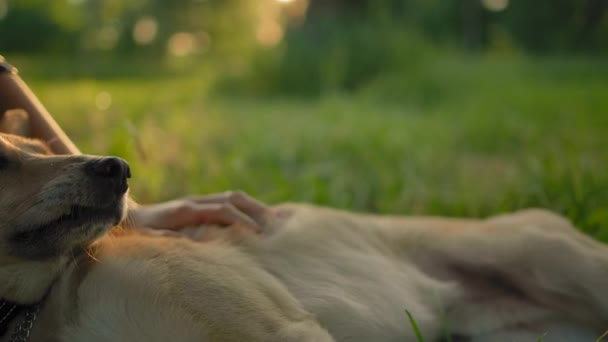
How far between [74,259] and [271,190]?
6.71 ft

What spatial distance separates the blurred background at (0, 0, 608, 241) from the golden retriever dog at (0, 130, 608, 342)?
2.63ft

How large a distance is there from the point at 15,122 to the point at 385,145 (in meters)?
3.30

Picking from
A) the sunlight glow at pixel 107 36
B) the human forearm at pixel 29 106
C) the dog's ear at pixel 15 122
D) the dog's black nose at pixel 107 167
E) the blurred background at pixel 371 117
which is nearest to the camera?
the dog's black nose at pixel 107 167

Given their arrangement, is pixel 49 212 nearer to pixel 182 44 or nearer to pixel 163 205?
pixel 163 205

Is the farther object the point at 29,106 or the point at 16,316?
the point at 29,106

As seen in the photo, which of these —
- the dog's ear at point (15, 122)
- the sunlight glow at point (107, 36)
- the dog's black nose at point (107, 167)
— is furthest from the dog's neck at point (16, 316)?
the sunlight glow at point (107, 36)

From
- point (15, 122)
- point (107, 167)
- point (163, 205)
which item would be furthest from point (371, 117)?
point (107, 167)

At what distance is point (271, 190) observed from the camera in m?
3.83

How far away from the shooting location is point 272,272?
210 centimetres

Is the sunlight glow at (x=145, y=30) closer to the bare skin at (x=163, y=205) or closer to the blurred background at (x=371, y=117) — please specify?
the blurred background at (x=371, y=117)

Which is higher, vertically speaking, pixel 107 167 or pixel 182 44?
pixel 107 167

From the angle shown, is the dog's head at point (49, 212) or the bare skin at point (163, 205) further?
the bare skin at point (163, 205)

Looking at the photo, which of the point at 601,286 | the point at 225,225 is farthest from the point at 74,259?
the point at 601,286

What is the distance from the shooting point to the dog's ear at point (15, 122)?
7.28ft
